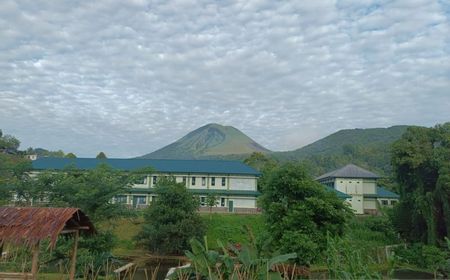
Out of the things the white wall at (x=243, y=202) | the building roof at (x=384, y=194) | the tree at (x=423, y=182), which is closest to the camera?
the tree at (x=423, y=182)

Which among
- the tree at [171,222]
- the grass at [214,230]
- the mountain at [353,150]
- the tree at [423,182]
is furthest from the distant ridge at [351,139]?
the tree at [171,222]

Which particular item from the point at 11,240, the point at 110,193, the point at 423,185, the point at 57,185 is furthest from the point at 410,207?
the point at 11,240

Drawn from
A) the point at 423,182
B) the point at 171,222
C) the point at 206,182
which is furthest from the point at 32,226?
the point at 206,182

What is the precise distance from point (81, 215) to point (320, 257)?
1187cm

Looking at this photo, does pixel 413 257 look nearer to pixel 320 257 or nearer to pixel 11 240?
pixel 320 257

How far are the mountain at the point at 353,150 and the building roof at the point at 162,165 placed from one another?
16.0m

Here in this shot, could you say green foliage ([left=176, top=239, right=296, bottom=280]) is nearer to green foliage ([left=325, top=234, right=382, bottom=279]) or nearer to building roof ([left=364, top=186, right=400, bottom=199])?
green foliage ([left=325, top=234, right=382, bottom=279])

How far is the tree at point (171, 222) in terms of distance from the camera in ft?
89.0

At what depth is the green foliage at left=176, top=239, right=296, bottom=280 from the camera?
241 inches

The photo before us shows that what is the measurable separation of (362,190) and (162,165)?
2256 centimetres

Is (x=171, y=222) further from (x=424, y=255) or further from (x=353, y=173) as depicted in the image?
(x=353, y=173)

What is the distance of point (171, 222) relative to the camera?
27484mm

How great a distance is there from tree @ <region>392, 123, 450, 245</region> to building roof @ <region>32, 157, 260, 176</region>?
50.6ft

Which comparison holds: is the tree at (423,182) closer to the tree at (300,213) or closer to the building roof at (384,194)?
the tree at (300,213)
